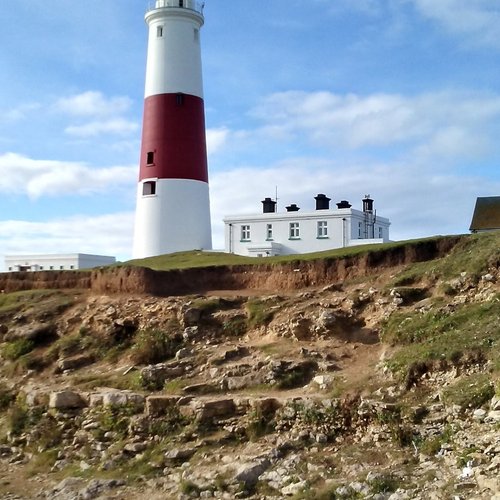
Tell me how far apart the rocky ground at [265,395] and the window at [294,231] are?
24142mm

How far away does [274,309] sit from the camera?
24.6 m

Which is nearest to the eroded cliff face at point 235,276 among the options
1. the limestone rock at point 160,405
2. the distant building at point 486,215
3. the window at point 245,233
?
the limestone rock at point 160,405

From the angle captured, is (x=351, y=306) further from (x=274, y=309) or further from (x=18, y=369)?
(x=18, y=369)

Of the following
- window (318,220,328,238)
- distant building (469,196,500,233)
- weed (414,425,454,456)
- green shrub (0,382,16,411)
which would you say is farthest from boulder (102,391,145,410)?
distant building (469,196,500,233)

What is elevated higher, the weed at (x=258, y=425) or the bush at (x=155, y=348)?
the bush at (x=155, y=348)

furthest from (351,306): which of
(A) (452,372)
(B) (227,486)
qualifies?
(B) (227,486)

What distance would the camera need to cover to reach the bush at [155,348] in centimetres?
2377

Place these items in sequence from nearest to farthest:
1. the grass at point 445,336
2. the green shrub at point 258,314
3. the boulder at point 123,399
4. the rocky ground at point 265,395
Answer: the rocky ground at point 265,395 < the grass at point 445,336 < the boulder at point 123,399 < the green shrub at point 258,314

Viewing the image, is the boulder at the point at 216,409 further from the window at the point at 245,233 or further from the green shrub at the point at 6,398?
the window at the point at 245,233

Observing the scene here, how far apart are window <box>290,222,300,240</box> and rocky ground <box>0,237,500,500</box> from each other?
950 inches

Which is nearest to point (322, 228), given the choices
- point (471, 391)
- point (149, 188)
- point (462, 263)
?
point (149, 188)

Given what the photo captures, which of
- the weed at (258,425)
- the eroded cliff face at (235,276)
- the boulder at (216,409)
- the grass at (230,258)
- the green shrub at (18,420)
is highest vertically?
the grass at (230,258)

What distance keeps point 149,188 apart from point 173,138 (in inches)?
117

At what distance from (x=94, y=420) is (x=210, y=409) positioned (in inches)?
141
